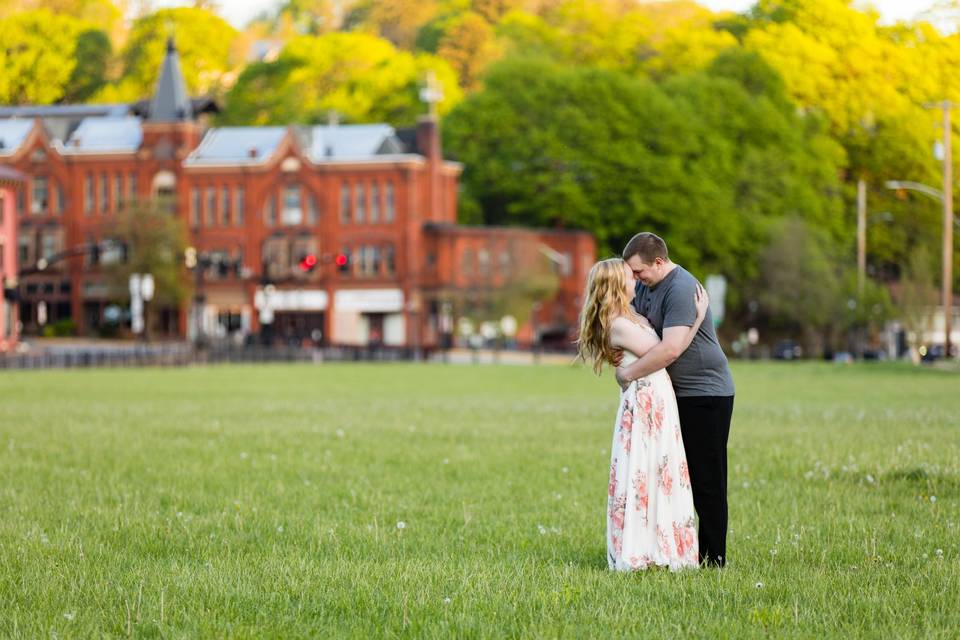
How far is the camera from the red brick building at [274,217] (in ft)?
327

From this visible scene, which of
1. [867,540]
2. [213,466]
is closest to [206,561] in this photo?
[867,540]

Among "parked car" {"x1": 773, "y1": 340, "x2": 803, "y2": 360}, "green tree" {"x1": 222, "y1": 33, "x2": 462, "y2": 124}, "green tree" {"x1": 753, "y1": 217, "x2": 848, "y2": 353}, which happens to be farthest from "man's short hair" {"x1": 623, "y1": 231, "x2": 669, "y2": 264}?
"green tree" {"x1": 222, "y1": 33, "x2": 462, "y2": 124}

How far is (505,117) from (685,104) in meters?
10.5

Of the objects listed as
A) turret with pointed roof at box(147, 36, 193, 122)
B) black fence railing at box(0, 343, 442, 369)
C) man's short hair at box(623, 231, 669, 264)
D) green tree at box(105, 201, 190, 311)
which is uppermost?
turret with pointed roof at box(147, 36, 193, 122)

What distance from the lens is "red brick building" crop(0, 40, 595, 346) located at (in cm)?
9969

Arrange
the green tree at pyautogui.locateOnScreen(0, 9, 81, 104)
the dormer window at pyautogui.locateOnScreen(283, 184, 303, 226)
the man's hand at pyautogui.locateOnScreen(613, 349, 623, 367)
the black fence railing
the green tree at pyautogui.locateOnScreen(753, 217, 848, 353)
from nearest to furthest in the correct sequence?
the man's hand at pyautogui.locateOnScreen(613, 349, 623, 367)
the black fence railing
the green tree at pyautogui.locateOnScreen(753, 217, 848, 353)
the dormer window at pyautogui.locateOnScreen(283, 184, 303, 226)
the green tree at pyautogui.locateOnScreen(0, 9, 81, 104)

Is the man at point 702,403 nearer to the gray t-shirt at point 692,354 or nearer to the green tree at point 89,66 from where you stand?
the gray t-shirt at point 692,354

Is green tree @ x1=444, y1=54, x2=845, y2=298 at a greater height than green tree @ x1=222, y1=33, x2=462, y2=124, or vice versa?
green tree @ x1=222, y1=33, x2=462, y2=124

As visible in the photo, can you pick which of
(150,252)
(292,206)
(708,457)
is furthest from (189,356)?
(708,457)

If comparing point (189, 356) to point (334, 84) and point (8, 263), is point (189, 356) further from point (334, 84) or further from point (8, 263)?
point (334, 84)

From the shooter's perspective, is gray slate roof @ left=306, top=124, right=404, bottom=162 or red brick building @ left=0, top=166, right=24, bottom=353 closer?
red brick building @ left=0, top=166, right=24, bottom=353

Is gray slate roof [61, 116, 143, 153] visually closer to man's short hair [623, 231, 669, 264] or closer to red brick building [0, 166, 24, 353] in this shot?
red brick building [0, 166, 24, 353]

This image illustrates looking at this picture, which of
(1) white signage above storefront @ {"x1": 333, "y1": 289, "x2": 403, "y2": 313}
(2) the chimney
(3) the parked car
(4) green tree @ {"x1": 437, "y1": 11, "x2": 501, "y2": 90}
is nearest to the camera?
(3) the parked car

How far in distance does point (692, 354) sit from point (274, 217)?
93244mm
